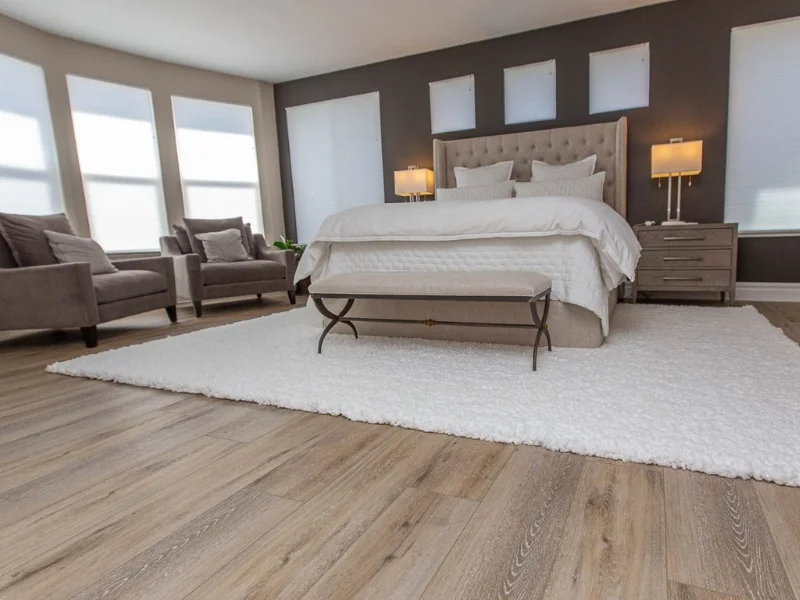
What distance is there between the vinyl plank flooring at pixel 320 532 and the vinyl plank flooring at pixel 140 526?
25 centimetres

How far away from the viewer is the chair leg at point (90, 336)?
327 centimetres

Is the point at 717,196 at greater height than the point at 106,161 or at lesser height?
lesser

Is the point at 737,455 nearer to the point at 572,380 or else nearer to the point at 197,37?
the point at 572,380

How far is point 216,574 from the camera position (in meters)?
1.01

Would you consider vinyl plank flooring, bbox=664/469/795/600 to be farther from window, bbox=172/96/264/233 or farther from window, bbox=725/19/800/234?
window, bbox=172/96/264/233

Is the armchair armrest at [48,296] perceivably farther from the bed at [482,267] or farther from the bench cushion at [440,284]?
the bench cushion at [440,284]

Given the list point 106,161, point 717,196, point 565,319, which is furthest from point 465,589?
point 106,161

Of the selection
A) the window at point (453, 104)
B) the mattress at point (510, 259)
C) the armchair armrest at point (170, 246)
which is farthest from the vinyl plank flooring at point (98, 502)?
the window at point (453, 104)

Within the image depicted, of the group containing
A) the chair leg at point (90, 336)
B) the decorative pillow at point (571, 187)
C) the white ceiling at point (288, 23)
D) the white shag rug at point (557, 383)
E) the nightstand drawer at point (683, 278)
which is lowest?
the white shag rug at point (557, 383)

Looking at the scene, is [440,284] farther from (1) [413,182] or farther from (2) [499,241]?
(1) [413,182]

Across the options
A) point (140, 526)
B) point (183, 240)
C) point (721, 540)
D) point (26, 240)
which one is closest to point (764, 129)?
point (721, 540)

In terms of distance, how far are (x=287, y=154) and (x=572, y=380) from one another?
5.49 m

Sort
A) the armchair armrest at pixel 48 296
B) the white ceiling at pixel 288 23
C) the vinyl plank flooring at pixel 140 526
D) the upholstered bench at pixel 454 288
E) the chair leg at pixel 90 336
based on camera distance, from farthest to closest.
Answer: the white ceiling at pixel 288 23 → the chair leg at pixel 90 336 → the armchair armrest at pixel 48 296 → the upholstered bench at pixel 454 288 → the vinyl plank flooring at pixel 140 526

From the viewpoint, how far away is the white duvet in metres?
2.53
